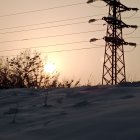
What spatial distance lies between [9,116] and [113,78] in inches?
1010

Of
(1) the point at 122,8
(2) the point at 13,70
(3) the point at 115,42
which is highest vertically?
(1) the point at 122,8

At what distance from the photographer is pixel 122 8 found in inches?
1454

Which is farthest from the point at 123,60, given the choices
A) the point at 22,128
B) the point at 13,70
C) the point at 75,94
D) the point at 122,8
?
the point at 22,128

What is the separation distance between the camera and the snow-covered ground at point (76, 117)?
4.08m

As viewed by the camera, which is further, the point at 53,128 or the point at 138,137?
the point at 53,128

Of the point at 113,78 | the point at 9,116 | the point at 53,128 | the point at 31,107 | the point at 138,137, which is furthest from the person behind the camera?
the point at 113,78

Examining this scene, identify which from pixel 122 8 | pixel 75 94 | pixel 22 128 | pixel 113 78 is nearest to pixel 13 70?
pixel 113 78

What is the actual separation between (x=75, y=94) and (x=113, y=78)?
965 inches

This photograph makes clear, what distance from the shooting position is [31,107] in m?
6.30

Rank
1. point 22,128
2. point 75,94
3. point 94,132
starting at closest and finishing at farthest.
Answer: point 94,132
point 22,128
point 75,94

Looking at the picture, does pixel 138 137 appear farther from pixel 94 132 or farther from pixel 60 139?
pixel 60 139

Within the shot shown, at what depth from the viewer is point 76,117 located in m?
4.88

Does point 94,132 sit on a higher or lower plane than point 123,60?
lower

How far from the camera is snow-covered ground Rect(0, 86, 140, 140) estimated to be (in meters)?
4.08
